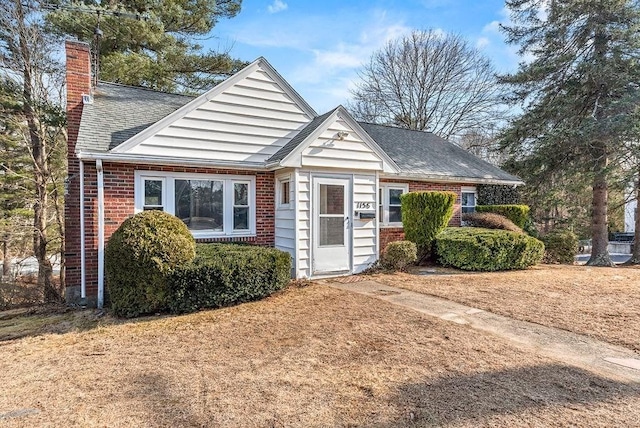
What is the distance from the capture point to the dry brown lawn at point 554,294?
16.7 feet

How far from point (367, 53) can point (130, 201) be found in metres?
19.9

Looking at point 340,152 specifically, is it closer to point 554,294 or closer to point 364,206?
point 364,206

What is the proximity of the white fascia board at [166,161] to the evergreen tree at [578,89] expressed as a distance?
10.6 meters

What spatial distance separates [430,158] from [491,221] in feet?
9.43

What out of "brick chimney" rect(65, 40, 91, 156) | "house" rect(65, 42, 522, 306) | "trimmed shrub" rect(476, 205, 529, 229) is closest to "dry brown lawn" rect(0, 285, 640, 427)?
"house" rect(65, 42, 522, 306)

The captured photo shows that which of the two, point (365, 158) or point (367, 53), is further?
point (367, 53)

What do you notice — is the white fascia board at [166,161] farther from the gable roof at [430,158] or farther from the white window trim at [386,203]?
the gable roof at [430,158]

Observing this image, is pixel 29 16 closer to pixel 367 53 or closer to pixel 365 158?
pixel 365 158

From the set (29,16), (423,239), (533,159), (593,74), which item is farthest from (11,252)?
(593,74)

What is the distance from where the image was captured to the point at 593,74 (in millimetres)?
12055

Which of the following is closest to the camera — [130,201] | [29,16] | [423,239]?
[130,201]

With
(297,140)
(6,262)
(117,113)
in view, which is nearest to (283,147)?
(297,140)

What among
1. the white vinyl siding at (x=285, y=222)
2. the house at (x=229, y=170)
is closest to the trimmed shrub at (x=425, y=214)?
the house at (x=229, y=170)

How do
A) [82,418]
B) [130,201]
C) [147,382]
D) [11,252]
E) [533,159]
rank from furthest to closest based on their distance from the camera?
[533,159]
[11,252]
[130,201]
[147,382]
[82,418]
